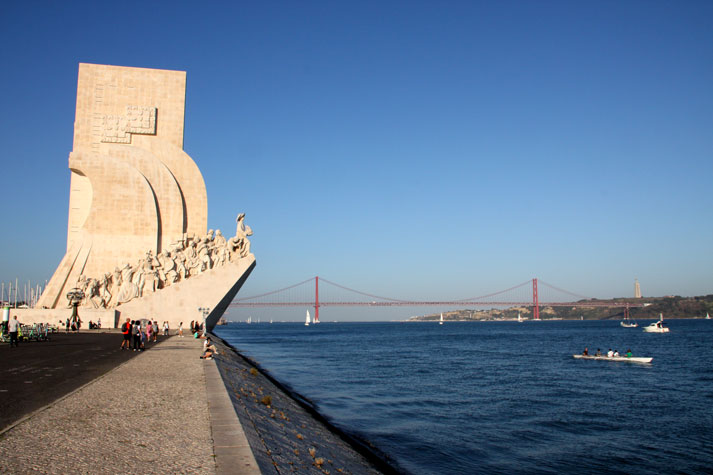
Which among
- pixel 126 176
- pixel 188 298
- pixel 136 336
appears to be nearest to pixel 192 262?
pixel 188 298

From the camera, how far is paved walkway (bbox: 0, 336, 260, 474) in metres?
2.57

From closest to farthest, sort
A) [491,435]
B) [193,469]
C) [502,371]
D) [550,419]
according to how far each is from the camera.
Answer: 1. [193,469]
2. [491,435]
3. [550,419]
4. [502,371]

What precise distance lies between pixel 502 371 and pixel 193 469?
12.6 m

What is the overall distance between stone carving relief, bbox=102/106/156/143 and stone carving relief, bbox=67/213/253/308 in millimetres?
4504

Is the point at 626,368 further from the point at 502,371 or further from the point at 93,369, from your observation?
the point at 93,369

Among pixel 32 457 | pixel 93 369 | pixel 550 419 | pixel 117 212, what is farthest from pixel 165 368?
pixel 117 212

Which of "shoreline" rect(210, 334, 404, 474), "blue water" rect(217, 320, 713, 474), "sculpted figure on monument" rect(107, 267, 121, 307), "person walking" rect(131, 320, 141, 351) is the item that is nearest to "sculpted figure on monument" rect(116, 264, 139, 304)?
"sculpted figure on monument" rect(107, 267, 121, 307)

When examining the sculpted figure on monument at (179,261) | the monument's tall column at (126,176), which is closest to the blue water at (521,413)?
the sculpted figure on monument at (179,261)

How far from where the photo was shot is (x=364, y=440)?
652 cm

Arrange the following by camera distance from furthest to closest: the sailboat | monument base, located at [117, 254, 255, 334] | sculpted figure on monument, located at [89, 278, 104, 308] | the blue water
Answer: the sailboat < sculpted figure on monument, located at [89, 278, 104, 308] < monument base, located at [117, 254, 255, 334] < the blue water

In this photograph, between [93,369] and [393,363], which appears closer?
[93,369]

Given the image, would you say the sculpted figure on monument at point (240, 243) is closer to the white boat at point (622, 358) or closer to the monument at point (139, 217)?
the monument at point (139, 217)

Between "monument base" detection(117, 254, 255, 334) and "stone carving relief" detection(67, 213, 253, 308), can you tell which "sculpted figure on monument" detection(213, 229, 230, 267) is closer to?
"stone carving relief" detection(67, 213, 253, 308)

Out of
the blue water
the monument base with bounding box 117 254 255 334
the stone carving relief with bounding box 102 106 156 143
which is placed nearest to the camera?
the blue water
